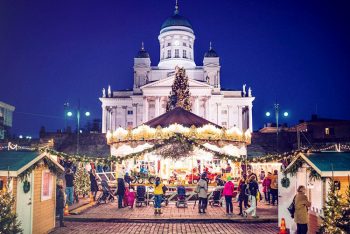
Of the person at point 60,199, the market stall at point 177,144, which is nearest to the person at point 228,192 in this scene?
the market stall at point 177,144

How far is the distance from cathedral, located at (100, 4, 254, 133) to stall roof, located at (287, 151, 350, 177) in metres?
63.8

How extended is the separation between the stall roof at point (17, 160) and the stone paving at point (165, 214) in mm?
4772

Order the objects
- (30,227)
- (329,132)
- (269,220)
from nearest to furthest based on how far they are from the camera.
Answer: (30,227) < (269,220) < (329,132)

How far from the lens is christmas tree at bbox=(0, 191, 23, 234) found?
998 cm

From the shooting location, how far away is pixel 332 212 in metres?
9.91

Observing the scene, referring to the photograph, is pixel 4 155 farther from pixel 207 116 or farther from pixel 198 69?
pixel 198 69

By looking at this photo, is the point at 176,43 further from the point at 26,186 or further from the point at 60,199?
the point at 26,186

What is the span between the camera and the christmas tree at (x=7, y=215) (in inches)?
393

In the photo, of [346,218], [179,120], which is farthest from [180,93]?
[346,218]

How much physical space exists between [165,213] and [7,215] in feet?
28.8

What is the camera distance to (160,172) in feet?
88.1

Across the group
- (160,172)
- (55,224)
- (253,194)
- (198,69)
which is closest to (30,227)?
(55,224)

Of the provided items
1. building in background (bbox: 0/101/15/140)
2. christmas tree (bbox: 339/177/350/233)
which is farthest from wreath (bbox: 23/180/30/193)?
building in background (bbox: 0/101/15/140)

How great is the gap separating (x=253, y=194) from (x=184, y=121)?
10.1 m
